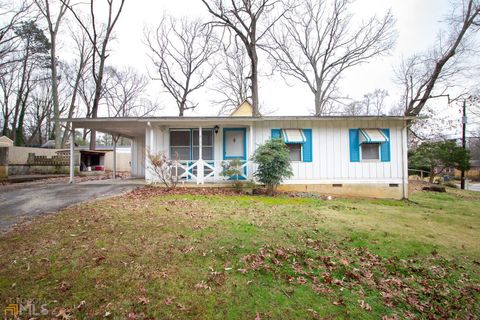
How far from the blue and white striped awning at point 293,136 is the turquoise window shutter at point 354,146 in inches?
86.6

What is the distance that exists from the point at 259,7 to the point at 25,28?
1746 centimetres

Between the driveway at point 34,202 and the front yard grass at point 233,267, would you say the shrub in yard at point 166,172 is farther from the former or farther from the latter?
the front yard grass at point 233,267

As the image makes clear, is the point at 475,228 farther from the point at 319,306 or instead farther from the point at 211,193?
the point at 211,193

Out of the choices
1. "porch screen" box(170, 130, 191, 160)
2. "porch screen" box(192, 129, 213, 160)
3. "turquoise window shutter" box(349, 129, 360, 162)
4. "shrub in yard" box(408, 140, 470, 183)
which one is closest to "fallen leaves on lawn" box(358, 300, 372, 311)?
"turquoise window shutter" box(349, 129, 360, 162)

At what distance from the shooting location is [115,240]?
391cm

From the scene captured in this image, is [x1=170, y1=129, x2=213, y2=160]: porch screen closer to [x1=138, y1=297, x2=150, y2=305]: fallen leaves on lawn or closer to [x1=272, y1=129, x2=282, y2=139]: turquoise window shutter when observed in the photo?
[x1=272, y1=129, x2=282, y2=139]: turquoise window shutter

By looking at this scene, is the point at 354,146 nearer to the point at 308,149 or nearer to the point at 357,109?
the point at 308,149

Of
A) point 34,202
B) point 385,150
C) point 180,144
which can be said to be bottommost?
point 34,202

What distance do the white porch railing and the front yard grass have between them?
4732mm

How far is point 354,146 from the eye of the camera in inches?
415

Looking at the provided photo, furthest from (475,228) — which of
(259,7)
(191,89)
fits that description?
(191,89)

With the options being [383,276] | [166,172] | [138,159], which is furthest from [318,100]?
[383,276]

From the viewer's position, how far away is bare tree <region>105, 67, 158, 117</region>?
29.5 metres

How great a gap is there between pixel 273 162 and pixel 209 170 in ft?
11.2
